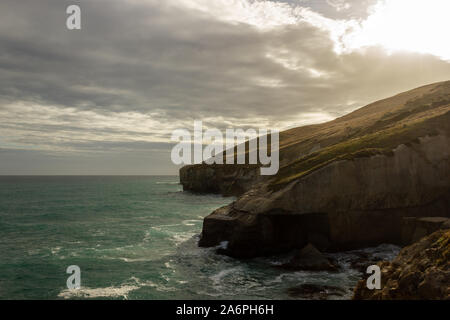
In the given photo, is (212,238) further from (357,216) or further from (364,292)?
(364,292)

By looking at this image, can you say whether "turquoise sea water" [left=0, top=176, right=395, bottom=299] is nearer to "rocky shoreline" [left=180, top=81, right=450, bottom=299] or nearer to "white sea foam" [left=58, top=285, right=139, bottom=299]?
"white sea foam" [left=58, top=285, right=139, bottom=299]

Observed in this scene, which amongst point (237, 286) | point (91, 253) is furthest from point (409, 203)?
point (91, 253)

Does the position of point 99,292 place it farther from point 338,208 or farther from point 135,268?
point 338,208

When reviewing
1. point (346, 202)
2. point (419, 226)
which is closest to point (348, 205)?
point (346, 202)

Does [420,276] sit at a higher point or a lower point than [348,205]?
higher

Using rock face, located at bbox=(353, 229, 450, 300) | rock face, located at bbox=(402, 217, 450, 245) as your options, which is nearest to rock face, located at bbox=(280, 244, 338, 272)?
rock face, located at bbox=(402, 217, 450, 245)

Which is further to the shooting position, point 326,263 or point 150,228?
point 150,228

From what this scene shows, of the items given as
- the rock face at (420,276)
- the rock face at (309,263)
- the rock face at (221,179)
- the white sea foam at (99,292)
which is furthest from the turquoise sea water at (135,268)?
the rock face at (221,179)

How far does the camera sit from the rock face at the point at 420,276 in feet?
37.8

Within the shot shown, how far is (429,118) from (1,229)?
2571 inches

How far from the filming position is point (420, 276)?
40.0 feet

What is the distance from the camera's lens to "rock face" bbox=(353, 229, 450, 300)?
11516 mm

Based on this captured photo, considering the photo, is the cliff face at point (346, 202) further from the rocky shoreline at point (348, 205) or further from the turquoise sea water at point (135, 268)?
the turquoise sea water at point (135, 268)

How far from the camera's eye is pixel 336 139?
77.4m
